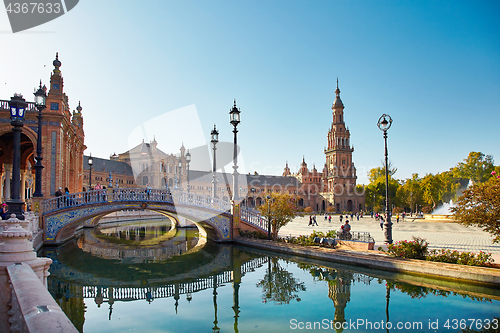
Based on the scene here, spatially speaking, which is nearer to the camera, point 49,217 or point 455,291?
point 455,291

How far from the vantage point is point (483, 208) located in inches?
488

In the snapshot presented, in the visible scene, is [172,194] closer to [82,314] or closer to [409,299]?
[82,314]

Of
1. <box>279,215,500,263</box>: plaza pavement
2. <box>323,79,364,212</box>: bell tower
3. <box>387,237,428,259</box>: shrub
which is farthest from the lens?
<box>323,79,364,212</box>: bell tower

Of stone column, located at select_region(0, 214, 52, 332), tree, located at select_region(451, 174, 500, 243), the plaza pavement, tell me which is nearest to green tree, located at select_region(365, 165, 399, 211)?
the plaza pavement

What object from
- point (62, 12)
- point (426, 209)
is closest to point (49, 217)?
point (62, 12)

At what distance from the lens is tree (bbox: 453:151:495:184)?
72.1m

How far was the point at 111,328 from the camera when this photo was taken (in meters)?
8.36

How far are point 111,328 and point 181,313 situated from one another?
5.97 ft

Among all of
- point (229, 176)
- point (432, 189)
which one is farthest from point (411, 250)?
point (229, 176)

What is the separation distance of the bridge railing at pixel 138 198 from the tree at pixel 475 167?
7106 centimetres

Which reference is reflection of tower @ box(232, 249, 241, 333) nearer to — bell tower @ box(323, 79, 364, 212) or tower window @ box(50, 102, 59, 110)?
tower window @ box(50, 102, 59, 110)

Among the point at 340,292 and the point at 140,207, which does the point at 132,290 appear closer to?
the point at 340,292

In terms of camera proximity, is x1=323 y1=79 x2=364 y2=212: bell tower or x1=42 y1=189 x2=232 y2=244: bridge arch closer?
x1=42 y1=189 x2=232 y2=244: bridge arch

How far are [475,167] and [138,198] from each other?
7663 cm
